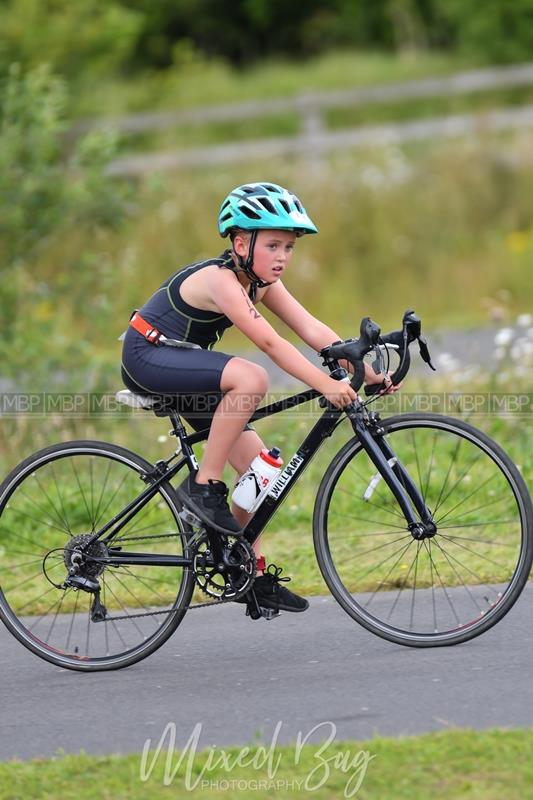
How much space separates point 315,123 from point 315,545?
1631 cm

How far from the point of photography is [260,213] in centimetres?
505

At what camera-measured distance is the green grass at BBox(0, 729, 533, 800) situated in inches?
157

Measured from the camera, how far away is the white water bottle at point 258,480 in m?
5.29

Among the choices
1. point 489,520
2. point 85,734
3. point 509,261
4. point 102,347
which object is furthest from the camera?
point 509,261

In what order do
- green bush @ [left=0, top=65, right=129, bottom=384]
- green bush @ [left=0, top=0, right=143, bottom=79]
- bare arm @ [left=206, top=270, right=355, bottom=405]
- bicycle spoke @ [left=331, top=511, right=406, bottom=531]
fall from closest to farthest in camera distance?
bare arm @ [left=206, top=270, right=355, bottom=405] → bicycle spoke @ [left=331, top=511, right=406, bottom=531] → green bush @ [left=0, top=65, right=129, bottom=384] → green bush @ [left=0, top=0, right=143, bottom=79]

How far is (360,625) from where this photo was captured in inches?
218

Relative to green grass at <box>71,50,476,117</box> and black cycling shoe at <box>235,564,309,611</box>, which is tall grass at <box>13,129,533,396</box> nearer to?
black cycling shoe at <box>235,564,309,611</box>

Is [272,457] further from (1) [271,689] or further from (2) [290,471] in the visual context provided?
(1) [271,689]

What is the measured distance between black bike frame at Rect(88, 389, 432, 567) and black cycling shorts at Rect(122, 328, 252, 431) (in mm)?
128

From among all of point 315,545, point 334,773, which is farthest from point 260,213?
point 334,773

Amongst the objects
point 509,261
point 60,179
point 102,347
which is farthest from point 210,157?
point 60,179

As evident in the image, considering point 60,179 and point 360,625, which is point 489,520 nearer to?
point 360,625

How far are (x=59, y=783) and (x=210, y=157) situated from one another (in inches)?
686

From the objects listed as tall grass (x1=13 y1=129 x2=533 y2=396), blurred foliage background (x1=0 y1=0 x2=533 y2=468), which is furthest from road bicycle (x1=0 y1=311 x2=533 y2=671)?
tall grass (x1=13 y1=129 x2=533 y2=396)
